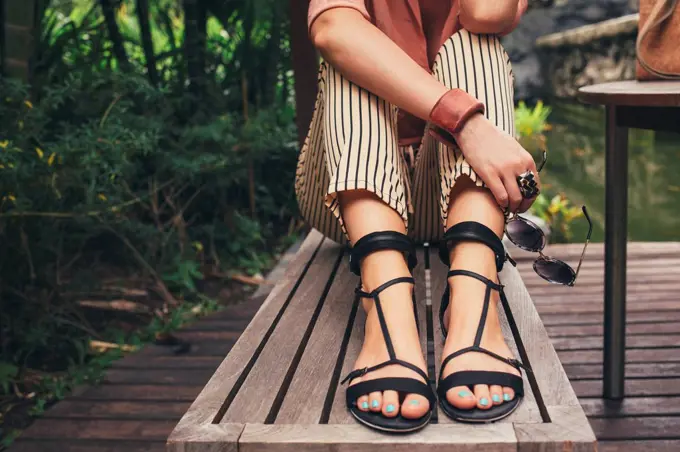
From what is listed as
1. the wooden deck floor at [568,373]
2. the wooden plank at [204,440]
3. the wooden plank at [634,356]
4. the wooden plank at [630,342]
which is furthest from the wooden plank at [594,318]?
the wooden plank at [204,440]

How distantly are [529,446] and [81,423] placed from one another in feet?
4.65

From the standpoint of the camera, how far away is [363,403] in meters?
1.08

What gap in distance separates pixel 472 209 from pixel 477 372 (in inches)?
12.0

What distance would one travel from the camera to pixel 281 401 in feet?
3.78

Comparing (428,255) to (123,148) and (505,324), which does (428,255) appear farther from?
(123,148)

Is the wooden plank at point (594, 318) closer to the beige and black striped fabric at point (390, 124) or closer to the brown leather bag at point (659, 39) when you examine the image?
the brown leather bag at point (659, 39)

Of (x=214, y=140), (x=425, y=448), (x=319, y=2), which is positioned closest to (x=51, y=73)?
(x=214, y=140)

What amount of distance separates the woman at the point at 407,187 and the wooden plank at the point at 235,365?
0.19 meters

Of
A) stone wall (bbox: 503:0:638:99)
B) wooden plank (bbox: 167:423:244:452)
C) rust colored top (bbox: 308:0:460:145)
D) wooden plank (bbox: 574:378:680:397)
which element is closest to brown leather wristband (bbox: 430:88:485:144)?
rust colored top (bbox: 308:0:460:145)

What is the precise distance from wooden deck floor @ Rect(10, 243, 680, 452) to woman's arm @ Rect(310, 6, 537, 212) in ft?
2.77

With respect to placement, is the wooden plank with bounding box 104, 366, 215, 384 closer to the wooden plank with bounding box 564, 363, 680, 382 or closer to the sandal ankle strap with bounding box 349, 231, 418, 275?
the wooden plank with bounding box 564, 363, 680, 382

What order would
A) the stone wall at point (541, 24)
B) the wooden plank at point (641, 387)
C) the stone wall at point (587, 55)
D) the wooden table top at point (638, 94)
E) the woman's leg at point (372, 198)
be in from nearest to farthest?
the woman's leg at point (372, 198), the wooden table top at point (638, 94), the wooden plank at point (641, 387), the stone wall at point (587, 55), the stone wall at point (541, 24)

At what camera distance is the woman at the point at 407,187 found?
43.9 inches

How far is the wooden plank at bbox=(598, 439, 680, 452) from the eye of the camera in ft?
5.90
